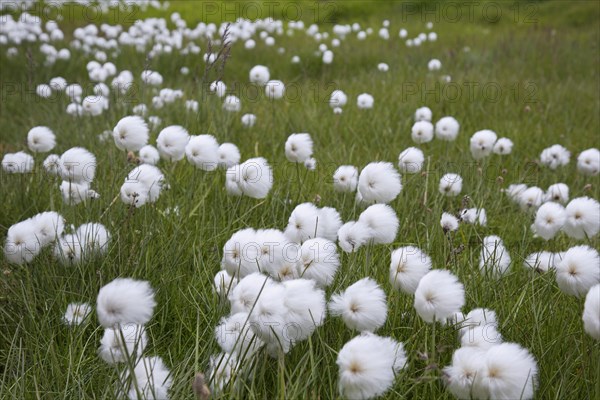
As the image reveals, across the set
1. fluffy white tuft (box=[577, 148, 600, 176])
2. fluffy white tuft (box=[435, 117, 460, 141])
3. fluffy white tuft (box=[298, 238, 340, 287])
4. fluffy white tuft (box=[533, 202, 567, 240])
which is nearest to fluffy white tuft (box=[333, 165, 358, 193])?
fluffy white tuft (box=[533, 202, 567, 240])

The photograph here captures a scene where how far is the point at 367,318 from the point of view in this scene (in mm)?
1686

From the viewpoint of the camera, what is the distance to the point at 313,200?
327 cm

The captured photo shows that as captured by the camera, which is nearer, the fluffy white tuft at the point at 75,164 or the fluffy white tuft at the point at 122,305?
the fluffy white tuft at the point at 122,305

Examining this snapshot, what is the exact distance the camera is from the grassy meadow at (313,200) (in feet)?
6.29

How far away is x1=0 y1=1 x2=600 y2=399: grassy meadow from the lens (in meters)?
1.92

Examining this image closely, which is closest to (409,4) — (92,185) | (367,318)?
(92,185)

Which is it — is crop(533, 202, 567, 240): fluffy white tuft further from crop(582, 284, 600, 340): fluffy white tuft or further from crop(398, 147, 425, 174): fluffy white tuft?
crop(582, 284, 600, 340): fluffy white tuft

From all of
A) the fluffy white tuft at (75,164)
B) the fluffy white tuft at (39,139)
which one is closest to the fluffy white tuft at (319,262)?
the fluffy white tuft at (75,164)

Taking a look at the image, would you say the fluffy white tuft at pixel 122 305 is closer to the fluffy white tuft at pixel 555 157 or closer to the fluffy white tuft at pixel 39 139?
the fluffy white tuft at pixel 39 139

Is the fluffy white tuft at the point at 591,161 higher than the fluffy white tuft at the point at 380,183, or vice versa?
the fluffy white tuft at the point at 380,183

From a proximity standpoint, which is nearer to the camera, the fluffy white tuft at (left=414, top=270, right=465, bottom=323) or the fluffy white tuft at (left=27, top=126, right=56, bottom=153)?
the fluffy white tuft at (left=414, top=270, right=465, bottom=323)

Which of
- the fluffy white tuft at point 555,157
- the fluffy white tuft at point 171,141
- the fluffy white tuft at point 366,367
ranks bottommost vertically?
the fluffy white tuft at point 555,157

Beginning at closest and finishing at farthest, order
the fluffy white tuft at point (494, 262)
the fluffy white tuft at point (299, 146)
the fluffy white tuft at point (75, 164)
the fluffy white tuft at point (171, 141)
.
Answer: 1. the fluffy white tuft at point (494, 262)
2. the fluffy white tuft at point (75, 164)
3. the fluffy white tuft at point (171, 141)
4. the fluffy white tuft at point (299, 146)

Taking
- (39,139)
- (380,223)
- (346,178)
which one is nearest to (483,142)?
(346,178)
